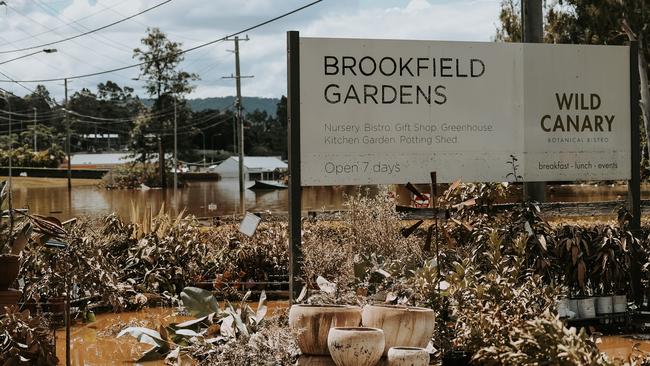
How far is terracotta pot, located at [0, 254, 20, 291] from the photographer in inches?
329

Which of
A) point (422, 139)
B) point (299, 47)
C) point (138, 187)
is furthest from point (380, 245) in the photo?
point (138, 187)

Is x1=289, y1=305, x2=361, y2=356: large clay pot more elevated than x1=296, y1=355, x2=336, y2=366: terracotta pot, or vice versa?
x1=289, y1=305, x2=361, y2=356: large clay pot

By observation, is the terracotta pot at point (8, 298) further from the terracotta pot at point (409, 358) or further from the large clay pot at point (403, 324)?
the terracotta pot at point (409, 358)

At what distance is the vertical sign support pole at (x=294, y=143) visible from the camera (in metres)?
9.33

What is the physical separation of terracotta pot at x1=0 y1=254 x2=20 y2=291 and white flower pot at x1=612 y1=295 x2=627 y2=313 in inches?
237

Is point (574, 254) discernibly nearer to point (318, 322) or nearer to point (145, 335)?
point (318, 322)

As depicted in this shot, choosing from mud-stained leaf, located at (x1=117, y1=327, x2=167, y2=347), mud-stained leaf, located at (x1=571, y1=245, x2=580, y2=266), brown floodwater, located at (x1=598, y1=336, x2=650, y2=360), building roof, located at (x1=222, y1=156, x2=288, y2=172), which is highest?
building roof, located at (x1=222, y1=156, x2=288, y2=172)

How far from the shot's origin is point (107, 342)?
9.83m

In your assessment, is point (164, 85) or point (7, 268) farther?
point (164, 85)

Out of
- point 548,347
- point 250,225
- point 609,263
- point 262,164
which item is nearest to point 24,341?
point 250,225

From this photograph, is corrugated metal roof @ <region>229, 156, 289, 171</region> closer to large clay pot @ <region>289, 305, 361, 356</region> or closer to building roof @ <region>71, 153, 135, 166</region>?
building roof @ <region>71, 153, 135, 166</region>

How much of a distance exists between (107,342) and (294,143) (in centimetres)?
285

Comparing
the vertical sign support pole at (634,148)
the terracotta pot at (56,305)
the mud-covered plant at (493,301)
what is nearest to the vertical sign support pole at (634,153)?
the vertical sign support pole at (634,148)

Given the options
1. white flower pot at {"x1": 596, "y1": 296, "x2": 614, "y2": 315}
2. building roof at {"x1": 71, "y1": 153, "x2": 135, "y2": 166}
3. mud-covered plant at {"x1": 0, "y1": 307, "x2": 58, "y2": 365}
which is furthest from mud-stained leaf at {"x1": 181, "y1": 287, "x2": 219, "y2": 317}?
building roof at {"x1": 71, "y1": 153, "x2": 135, "y2": 166}
